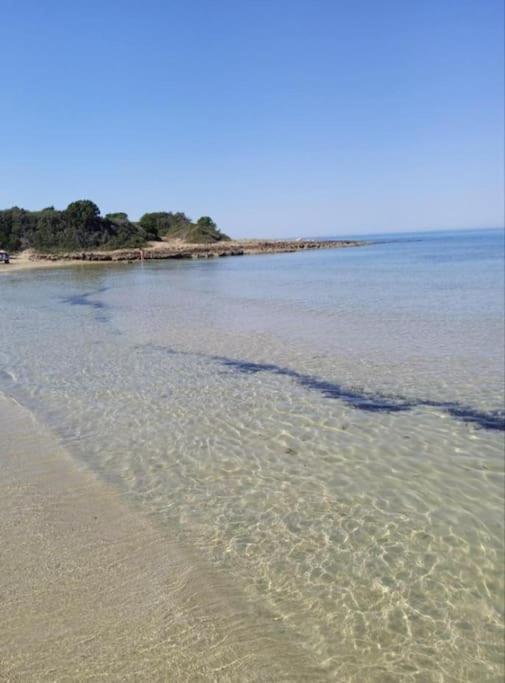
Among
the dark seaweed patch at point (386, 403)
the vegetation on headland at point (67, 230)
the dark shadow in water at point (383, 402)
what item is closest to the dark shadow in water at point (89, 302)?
the dark shadow in water at point (383, 402)

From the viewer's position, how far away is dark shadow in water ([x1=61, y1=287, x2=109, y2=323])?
21.0 meters

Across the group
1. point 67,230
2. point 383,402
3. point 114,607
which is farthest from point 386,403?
point 67,230

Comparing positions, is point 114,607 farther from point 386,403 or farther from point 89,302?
point 89,302

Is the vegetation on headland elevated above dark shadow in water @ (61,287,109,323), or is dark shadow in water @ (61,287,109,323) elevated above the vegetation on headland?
the vegetation on headland

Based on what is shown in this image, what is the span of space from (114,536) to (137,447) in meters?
2.27

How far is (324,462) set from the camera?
649 cm

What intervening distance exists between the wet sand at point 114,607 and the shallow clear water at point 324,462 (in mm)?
226

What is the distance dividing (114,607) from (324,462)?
3261 mm

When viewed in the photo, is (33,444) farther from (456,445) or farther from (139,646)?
(456,445)

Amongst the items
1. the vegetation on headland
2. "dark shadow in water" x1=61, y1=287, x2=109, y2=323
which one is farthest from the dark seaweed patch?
the vegetation on headland

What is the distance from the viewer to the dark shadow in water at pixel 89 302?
826 inches

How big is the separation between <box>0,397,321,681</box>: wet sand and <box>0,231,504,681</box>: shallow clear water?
23cm

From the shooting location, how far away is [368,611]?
12.9ft

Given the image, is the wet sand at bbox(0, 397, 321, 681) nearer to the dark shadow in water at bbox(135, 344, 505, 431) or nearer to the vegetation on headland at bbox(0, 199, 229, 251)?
the dark shadow in water at bbox(135, 344, 505, 431)
